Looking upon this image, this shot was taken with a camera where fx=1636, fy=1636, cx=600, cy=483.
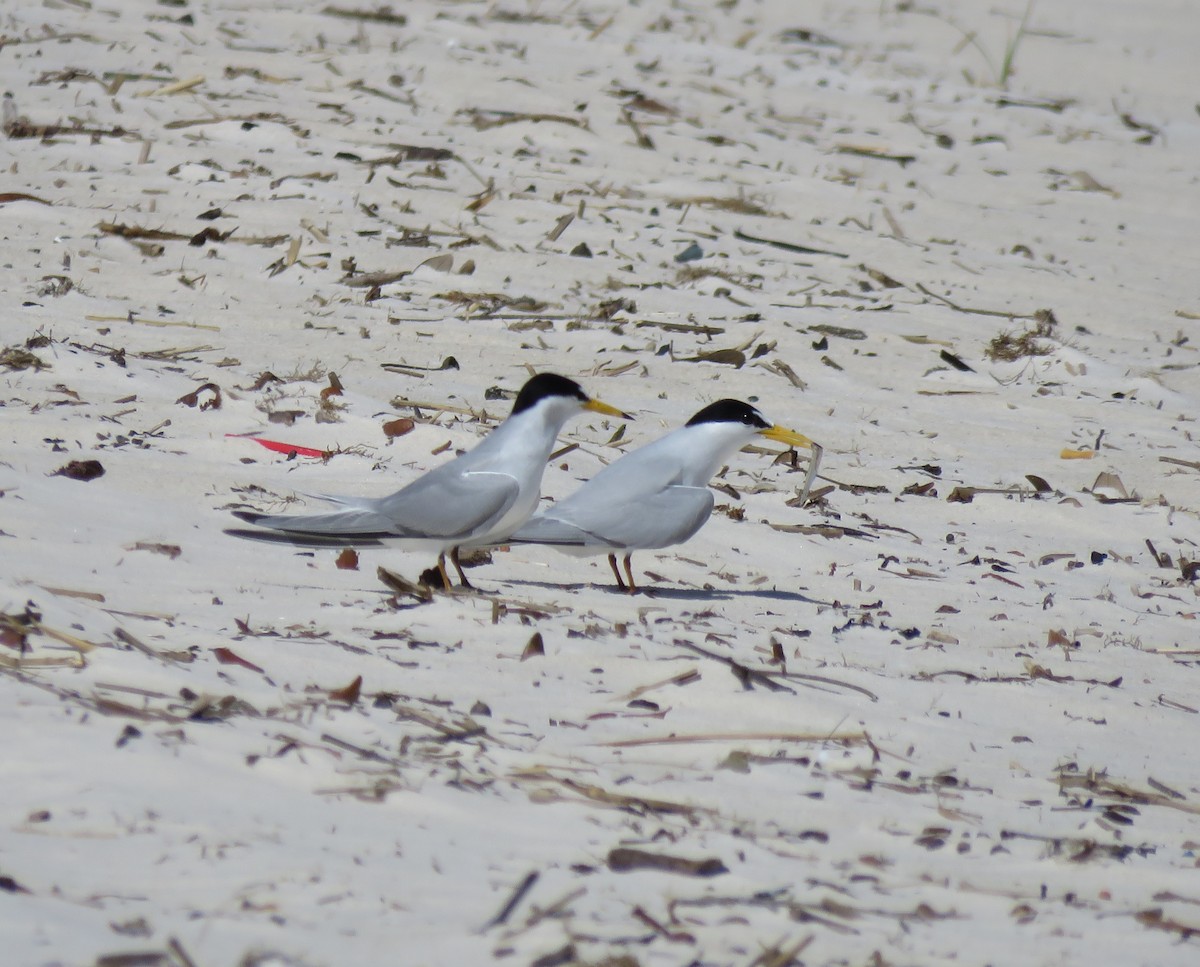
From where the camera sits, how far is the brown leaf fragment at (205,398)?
451 cm

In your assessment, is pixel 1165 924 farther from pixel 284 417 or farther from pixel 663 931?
pixel 284 417

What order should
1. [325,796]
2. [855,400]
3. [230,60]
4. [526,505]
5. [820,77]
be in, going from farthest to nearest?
1. [820,77]
2. [230,60]
3. [855,400]
4. [526,505]
5. [325,796]

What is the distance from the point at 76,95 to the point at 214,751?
5344 mm

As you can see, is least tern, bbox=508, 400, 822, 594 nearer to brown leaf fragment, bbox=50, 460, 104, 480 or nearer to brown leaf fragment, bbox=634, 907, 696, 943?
brown leaf fragment, bbox=50, 460, 104, 480

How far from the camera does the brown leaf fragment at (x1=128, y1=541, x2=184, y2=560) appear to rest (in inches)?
137

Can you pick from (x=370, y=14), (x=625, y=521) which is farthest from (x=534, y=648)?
(x=370, y=14)

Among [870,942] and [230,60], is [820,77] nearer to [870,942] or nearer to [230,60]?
[230,60]

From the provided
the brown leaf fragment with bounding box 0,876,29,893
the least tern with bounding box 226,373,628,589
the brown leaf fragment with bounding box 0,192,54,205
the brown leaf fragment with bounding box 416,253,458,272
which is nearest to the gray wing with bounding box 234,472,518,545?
the least tern with bounding box 226,373,628,589

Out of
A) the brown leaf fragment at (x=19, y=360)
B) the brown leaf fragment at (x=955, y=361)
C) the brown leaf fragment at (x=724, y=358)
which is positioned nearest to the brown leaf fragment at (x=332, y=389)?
the brown leaf fragment at (x=19, y=360)

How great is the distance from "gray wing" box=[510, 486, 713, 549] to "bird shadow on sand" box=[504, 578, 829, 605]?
0.35ft

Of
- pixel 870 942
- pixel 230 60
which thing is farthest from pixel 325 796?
A: pixel 230 60

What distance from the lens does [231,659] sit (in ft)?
9.29

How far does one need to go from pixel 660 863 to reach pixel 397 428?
2.53 m

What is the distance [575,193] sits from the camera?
699cm
